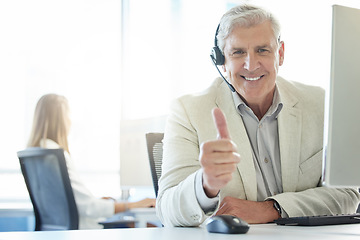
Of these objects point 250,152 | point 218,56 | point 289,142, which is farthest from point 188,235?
point 218,56

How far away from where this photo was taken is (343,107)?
3.41 ft

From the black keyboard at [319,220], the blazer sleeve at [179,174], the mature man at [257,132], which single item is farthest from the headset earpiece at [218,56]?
the black keyboard at [319,220]

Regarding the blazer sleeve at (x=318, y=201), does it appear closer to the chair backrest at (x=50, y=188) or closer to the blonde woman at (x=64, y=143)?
the chair backrest at (x=50, y=188)

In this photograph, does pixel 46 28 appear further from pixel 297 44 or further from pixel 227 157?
pixel 227 157

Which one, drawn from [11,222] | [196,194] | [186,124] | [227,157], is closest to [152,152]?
[186,124]

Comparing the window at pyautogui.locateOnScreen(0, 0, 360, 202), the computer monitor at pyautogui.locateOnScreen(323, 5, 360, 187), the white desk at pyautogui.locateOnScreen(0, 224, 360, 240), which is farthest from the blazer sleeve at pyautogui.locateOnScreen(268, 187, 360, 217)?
the window at pyautogui.locateOnScreen(0, 0, 360, 202)

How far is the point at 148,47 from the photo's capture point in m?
5.25

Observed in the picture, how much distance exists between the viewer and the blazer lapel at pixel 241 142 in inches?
64.4

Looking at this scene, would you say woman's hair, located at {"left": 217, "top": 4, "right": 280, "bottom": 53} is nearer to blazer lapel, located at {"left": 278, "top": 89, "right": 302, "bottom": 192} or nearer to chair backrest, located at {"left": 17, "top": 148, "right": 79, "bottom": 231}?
blazer lapel, located at {"left": 278, "top": 89, "right": 302, "bottom": 192}

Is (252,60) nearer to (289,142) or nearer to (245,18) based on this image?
(245,18)

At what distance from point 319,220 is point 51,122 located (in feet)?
8.40

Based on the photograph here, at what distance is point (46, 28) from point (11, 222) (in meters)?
1.89

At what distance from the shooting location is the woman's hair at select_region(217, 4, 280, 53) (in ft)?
5.73

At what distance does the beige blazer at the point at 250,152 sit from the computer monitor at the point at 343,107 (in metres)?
0.50
